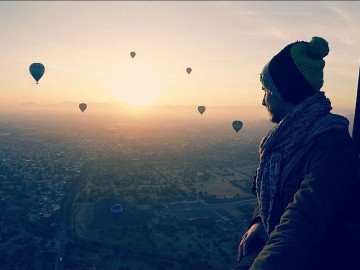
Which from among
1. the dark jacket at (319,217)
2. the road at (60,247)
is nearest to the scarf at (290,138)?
the dark jacket at (319,217)

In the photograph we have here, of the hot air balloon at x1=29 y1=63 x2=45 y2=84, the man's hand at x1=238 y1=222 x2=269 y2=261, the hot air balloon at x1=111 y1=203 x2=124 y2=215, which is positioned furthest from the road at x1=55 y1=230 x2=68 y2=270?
the man's hand at x1=238 y1=222 x2=269 y2=261

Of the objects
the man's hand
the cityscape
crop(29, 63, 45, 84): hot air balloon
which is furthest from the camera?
crop(29, 63, 45, 84): hot air balloon

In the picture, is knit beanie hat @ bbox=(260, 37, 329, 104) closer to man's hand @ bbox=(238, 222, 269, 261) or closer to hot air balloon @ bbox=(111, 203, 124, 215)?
man's hand @ bbox=(238, 222, 269, 261)

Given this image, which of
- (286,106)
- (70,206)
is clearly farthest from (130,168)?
(286,106)

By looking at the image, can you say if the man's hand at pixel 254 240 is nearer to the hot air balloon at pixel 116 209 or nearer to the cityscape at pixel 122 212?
the cityscape at pixel 122 212

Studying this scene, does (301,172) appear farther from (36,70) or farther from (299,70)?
(36,70)

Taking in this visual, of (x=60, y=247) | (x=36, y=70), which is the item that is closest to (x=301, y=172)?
(x=60, y=247)

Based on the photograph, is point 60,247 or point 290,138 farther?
point 60,247
